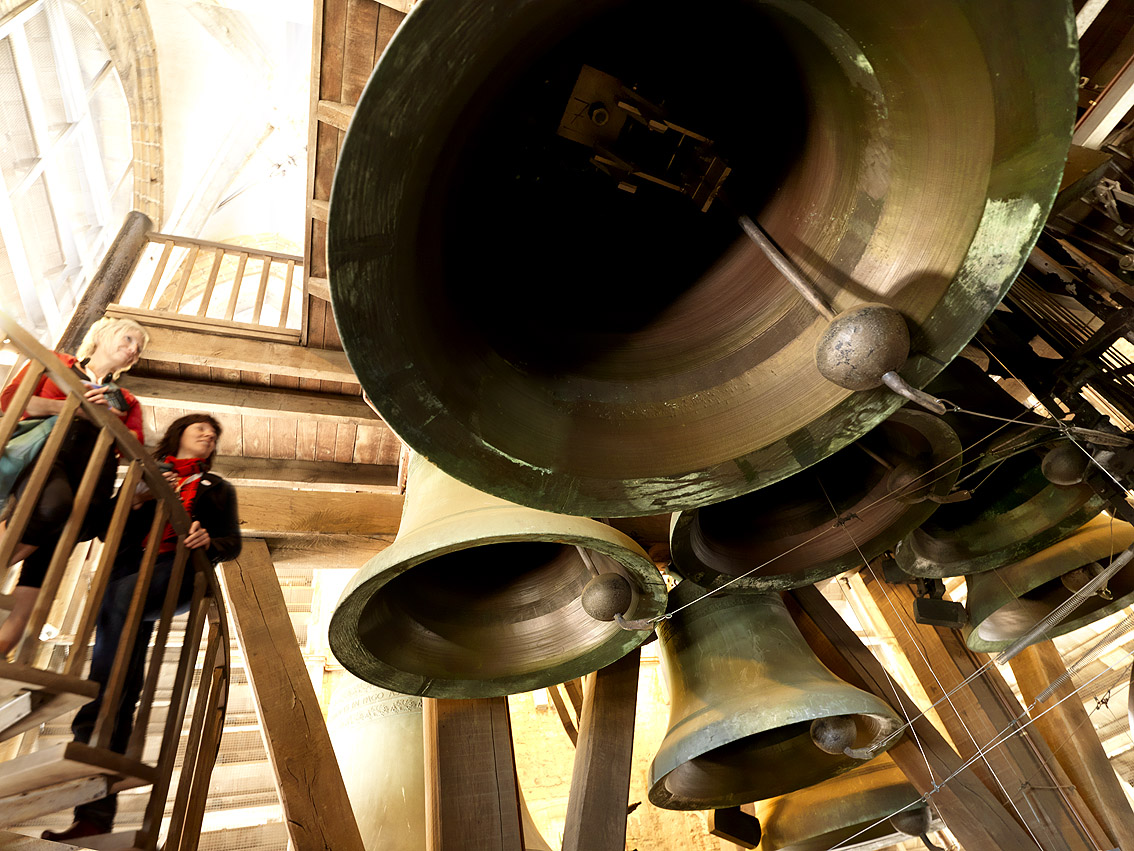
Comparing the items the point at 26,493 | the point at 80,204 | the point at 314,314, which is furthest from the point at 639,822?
the point at 80,204

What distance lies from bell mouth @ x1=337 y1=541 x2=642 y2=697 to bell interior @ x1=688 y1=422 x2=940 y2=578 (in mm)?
414

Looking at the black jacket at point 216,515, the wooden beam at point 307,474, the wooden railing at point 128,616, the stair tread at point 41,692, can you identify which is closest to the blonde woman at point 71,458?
the wooden railing at point 128,616

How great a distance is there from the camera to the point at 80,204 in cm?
844

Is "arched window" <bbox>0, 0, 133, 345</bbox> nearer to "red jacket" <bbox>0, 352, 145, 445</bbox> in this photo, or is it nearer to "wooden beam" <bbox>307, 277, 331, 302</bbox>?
"wooden beam" <bbox>307, 277, 331, 302</bbox>

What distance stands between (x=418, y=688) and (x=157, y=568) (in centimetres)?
115

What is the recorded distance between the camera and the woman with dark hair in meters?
2.29

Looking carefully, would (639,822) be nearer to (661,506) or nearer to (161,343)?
(161,343)

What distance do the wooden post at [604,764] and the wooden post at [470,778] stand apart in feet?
0.70

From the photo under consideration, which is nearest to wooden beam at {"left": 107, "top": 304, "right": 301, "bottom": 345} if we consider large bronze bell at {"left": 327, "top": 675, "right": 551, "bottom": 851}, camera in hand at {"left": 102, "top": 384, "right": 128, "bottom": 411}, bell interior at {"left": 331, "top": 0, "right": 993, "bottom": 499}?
camera in hand at {"left": 102, "top": 384, "right": 128, "bottom": 411}

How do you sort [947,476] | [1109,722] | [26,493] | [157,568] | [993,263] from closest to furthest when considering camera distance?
[993,263] → [26,493] → [947,476] → [157,568] → [1109,722]

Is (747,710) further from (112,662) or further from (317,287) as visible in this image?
(317,287)

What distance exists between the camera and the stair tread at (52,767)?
1620 mm

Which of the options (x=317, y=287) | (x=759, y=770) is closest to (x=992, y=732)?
(x=759, y=770)

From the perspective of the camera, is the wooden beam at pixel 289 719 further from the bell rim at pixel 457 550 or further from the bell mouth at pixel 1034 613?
the bell mouth at pixel 1034 613
